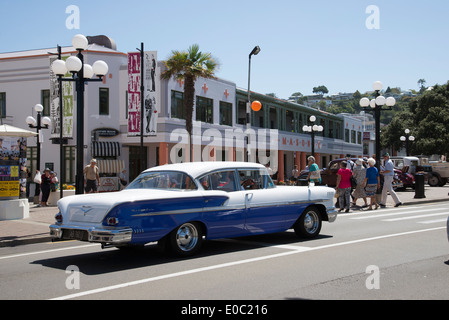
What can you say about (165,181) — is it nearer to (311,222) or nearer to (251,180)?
(251,180)

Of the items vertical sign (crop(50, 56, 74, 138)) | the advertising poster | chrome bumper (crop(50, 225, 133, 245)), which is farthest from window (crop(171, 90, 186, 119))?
chrome bumper (crop(50, 225, 133, 245))

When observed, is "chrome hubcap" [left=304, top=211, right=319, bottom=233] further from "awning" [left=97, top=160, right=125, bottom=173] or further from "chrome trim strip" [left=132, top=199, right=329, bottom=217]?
"awning" [left=97, top=160, right=125, bottom=173]

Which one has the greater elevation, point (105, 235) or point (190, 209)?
point (190, 209)

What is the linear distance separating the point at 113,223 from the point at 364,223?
7659mm

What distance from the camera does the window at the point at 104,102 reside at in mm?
29594

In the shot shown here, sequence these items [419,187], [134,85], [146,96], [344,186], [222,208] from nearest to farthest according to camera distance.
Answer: [222,208] < [344,186] < [419,187] < [134,85] < [146,96]

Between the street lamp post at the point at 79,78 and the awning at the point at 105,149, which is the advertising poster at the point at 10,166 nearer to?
the street lamp post at the point at 79,78

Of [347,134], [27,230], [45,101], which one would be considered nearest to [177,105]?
[45,101]

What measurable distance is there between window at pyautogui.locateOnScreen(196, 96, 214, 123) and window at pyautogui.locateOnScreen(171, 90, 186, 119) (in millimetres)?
1940

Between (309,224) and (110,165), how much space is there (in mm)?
21691

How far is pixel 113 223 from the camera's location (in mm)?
6805

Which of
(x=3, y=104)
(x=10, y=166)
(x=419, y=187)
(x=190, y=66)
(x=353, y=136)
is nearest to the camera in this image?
(x=10, y=166)

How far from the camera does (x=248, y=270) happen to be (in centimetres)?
666
